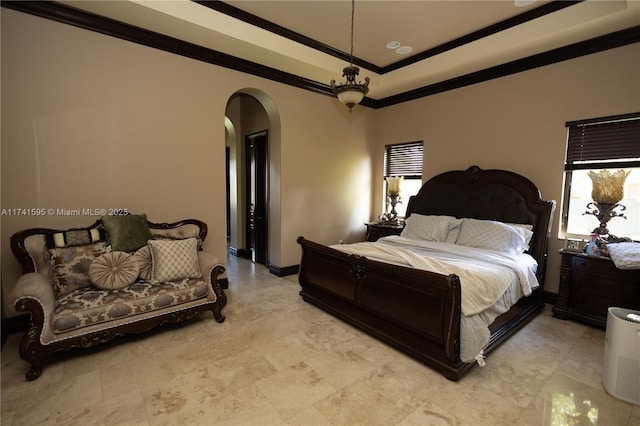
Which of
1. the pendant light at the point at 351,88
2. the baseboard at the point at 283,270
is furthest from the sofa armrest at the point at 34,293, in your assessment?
the pendant light at the point at 351,88

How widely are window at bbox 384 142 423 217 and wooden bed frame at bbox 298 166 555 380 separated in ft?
1.65

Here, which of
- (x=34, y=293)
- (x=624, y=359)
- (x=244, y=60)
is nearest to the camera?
(x=624, y=359)

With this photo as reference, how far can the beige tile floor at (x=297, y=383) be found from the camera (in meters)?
1.91

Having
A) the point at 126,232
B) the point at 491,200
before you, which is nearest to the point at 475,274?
the point at 491,200

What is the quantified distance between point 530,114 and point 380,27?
2173mm

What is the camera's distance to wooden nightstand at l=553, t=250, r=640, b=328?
290 cm

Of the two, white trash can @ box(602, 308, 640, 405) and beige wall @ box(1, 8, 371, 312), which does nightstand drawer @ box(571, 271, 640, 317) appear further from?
beige wall @ box(1, 8, 371, 312)

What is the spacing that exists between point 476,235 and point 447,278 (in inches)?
67.7

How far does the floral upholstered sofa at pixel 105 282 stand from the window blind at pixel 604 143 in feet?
14.0

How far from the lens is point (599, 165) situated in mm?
3408

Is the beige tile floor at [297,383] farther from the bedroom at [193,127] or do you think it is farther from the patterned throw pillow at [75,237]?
the bedroom at [193,127]

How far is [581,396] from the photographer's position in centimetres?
211

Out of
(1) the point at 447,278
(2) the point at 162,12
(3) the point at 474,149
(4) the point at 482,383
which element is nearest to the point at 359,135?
(3) the point at 474,149

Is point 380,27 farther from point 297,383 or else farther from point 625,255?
point 297,383
